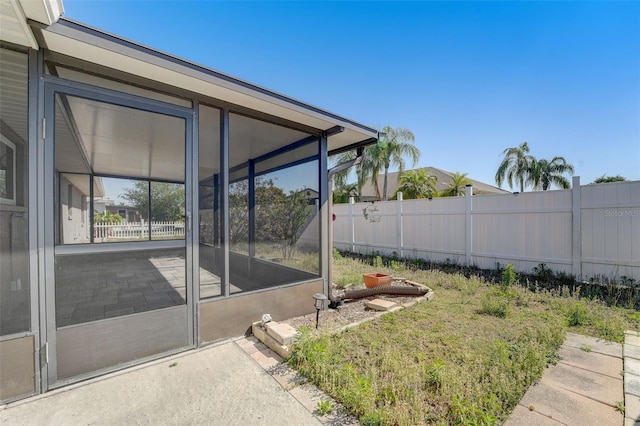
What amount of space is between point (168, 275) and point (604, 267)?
7.16 metres

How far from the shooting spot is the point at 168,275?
12.5 ft

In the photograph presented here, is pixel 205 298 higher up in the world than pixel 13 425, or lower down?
higher up

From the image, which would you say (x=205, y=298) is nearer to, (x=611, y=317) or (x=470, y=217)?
(x=611, y=317)

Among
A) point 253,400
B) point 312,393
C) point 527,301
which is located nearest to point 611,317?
point 527,301

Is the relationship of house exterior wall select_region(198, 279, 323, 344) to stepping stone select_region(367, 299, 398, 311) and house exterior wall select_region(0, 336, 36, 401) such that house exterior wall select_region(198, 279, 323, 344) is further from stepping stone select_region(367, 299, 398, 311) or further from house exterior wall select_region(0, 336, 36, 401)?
house exterior wall select_region(0, 336, 36, 401)

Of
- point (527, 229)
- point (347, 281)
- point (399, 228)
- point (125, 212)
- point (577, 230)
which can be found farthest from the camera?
point (399, 228)

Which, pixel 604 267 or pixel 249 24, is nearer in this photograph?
pixel 604 267

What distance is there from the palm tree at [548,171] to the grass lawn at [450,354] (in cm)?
2352

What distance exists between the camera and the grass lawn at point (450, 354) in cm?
180

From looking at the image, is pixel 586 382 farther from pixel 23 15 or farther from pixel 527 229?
pixel 23 15

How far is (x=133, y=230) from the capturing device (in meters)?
4.02

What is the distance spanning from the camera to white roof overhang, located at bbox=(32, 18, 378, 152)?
1.86m

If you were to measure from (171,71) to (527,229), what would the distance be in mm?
6642

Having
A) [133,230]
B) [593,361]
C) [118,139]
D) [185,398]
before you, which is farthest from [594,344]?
[118,139]
